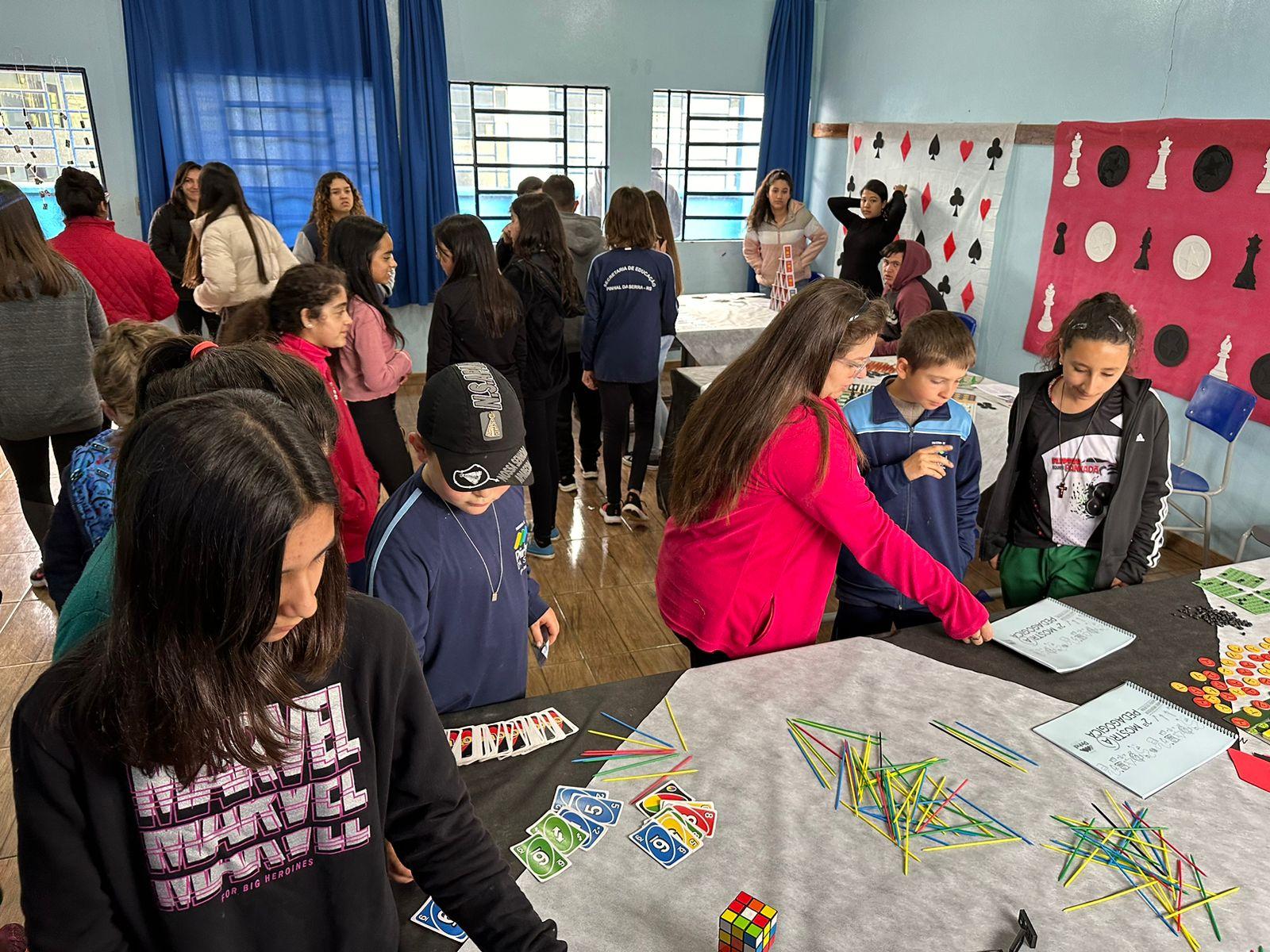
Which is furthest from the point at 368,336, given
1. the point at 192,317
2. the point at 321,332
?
the point at 192,317

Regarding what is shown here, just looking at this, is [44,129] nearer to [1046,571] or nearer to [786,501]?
[786,501]

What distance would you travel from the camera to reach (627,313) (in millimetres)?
3754

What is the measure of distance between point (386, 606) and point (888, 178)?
5.81m

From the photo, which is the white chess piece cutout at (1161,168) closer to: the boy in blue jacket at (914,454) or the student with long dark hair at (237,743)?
the boy in blue jacket at (914,454)

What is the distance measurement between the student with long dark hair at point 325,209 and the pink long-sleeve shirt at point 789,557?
10.8 feet

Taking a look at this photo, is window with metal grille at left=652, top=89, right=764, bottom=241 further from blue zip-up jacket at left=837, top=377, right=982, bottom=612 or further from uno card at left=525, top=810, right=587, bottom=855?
uno card at left=525, top=810, right=587, bottom=855

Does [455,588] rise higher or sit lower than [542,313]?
lower

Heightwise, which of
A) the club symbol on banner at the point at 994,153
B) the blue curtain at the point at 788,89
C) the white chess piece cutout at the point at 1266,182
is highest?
the blue curtain at the point at 788,89

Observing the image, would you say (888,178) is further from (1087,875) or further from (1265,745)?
(1087,875)

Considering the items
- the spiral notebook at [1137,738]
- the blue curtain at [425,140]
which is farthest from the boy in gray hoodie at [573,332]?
the spiral notebook at [1137,738]

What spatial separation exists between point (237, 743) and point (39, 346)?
259cm

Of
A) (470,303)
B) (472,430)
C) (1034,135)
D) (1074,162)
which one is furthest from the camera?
(1034,135)

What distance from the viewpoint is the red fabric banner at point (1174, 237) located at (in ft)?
11.8

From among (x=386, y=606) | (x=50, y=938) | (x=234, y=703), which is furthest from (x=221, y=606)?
(x=50, y=938)
